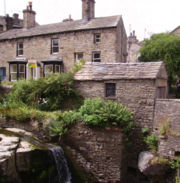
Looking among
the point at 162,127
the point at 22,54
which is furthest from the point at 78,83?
the point at 22,54

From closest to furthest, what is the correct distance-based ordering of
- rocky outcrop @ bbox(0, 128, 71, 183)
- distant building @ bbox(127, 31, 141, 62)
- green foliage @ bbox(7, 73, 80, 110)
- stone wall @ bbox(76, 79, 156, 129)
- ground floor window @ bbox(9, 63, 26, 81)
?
rocky outcrop @ bbox(0, 128, 71, 183) → stone wall @ bbox(76, 79, 156, 129) → green foliage @ bbox(7, 73, 80, 110) → ground floor window @ bbox(9, 63, 26, 81) → distant building @ bbox(127, 31, 141, 62)

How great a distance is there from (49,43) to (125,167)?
1548 centimetres

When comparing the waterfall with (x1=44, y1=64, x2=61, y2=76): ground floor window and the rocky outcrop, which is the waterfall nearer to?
the rocky outcrop

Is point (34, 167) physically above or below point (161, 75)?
below

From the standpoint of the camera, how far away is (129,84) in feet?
37.3

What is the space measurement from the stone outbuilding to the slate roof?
8.12 m

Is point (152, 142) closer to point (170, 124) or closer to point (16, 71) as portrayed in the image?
point (170, 124)

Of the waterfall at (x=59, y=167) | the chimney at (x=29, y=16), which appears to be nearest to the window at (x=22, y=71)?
the chimney at (x=29, y=16)

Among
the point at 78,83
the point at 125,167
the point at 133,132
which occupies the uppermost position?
the point at 78,83

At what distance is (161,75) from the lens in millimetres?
11719

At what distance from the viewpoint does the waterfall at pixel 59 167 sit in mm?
9070

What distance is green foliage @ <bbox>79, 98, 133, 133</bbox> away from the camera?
9984 mm

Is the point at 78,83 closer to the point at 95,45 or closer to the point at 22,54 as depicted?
the point at 95,45

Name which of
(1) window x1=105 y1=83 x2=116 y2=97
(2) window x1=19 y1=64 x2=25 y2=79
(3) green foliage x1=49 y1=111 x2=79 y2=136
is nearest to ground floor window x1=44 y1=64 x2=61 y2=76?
(2) window x1=19 y1=64 x2=25 y2=79
